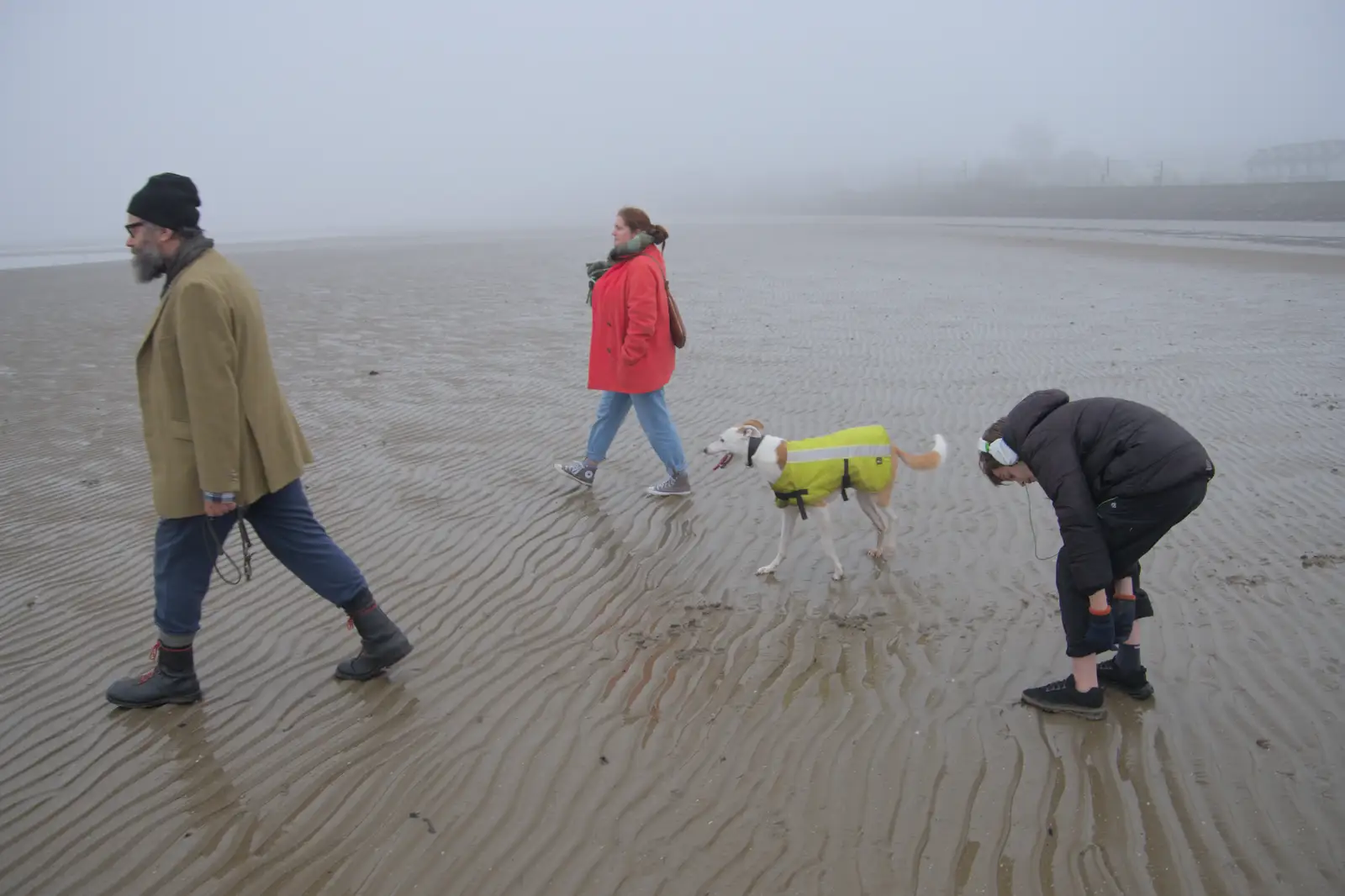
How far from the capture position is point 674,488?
739 cm

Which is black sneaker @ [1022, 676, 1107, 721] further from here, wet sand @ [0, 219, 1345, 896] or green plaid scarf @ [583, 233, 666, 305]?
green plaid scarf @ [583, 233, 666, 305]

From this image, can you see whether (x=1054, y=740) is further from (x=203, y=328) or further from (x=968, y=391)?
(x=968, y=391)

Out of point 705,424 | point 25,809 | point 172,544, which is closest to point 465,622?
point 172,544

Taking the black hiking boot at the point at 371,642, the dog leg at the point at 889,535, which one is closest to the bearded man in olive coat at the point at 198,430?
the black hiking boot at the point at 371,642

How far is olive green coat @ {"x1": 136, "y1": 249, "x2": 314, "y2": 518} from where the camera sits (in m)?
3.89

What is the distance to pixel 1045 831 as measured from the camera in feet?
11.4

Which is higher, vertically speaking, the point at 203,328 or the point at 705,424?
the point at 203,328

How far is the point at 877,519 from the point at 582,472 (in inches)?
104

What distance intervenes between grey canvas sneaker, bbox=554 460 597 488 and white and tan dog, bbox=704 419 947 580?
5.88 ft

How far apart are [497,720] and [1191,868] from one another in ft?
9.54

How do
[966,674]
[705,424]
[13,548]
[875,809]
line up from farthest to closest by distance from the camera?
[705,424], [13,548], [966,674], [875,809]

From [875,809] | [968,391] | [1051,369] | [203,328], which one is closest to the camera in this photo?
[875,809]

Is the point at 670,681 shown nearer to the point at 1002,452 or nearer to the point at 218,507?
the point at 1002,452

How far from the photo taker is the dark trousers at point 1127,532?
3832 mm
